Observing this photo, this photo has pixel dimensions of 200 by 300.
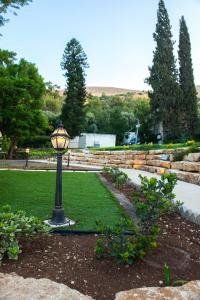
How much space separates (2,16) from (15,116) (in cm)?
1599

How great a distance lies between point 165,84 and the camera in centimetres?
2434

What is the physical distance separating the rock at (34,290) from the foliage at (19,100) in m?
23.4

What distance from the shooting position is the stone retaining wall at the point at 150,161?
8.53m

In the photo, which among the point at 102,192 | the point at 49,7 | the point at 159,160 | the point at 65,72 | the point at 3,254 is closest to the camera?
the point at 3,254

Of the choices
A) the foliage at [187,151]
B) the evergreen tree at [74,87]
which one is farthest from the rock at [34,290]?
the evergreen tree at [74,87]

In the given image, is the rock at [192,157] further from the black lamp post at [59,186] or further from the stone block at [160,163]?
the black lamp post at [59,186]

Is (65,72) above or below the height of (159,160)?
above

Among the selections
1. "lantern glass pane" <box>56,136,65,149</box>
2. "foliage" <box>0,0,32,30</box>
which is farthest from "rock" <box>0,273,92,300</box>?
"foliage" <box>0,0,32,30</box>

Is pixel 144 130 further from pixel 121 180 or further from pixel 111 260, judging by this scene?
pixel 111 260

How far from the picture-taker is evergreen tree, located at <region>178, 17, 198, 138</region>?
24.1 meters

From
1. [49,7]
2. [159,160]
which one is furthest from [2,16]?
[159,160]

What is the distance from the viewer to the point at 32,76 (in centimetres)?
2778

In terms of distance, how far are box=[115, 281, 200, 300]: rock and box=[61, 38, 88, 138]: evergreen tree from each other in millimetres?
27151

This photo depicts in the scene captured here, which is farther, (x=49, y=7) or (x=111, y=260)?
(x=49, y=7)
